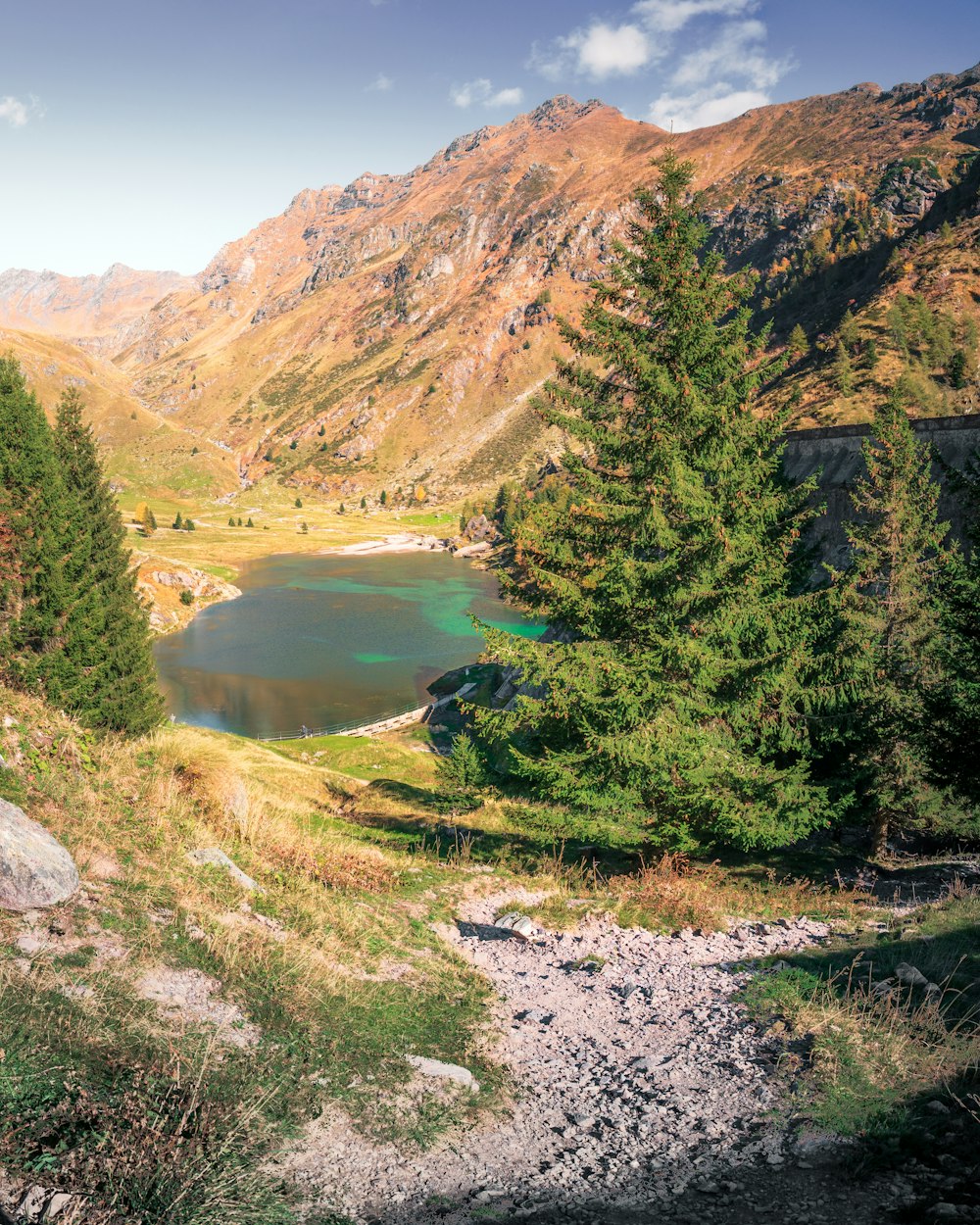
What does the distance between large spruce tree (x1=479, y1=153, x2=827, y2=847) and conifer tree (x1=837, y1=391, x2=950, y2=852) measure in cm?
404

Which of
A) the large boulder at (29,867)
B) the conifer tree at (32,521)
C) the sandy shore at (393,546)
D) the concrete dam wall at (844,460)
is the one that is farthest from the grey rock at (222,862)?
the sandy shore at (393,546)

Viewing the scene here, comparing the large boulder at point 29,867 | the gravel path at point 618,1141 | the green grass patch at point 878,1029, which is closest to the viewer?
the gravel path at point 618,1141

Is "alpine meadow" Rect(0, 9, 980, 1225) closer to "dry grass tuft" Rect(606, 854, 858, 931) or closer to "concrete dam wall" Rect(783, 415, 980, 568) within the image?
"dry grass tuft" Rect(606, 854, 858, 931)

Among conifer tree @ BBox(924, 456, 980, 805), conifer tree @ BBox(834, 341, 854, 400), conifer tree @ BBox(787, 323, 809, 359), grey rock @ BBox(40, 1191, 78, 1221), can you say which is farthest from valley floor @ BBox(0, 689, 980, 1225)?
conifer tree @ BBox(834, 341, 854, 400)

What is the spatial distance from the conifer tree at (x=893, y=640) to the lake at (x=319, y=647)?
19491 millimetres

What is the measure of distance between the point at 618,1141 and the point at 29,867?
6.55 meters

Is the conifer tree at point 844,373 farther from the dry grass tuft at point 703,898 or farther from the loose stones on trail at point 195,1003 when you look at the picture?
the loose stones on trail at point 195,1003

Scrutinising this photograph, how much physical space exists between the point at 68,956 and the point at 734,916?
416 inches

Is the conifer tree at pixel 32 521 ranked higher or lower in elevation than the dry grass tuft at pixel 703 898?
higher

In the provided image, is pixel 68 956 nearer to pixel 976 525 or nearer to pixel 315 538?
pixel 976 525

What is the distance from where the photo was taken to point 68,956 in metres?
6.63

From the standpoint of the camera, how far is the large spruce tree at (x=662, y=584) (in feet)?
45.3

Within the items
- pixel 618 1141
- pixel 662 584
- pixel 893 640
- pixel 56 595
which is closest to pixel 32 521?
pixel 56 595

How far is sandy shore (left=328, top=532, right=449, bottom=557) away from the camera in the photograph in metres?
169
